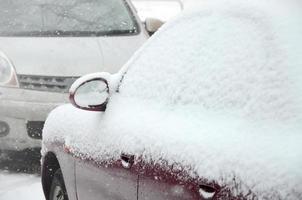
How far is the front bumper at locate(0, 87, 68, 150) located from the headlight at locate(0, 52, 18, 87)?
11 centimetres

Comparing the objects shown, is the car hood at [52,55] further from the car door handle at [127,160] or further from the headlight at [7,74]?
the car door handle at [127,160]

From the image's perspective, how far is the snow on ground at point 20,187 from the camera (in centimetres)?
522

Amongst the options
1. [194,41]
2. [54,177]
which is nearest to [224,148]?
[194,41]

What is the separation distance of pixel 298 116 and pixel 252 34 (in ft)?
1.60

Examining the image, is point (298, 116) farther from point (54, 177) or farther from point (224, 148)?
point (54, 177)

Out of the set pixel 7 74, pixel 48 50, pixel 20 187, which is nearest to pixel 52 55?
pixel 48 50

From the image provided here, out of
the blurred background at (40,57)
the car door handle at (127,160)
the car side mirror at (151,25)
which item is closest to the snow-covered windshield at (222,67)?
the car door handle at (127,160)

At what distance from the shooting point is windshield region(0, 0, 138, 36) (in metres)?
6.70

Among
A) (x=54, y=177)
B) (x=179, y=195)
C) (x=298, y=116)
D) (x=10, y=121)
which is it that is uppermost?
(x=298, y=116)

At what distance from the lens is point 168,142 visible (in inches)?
99.8

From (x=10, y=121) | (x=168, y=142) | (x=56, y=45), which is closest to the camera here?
(x=168, y=142)

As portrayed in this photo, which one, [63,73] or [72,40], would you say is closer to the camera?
[63,73]

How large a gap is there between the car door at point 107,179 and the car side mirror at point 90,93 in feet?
1.01

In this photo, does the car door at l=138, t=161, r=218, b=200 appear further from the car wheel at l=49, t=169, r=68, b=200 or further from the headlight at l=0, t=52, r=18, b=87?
the headlight at l=0, t=52, r=18, b=87
